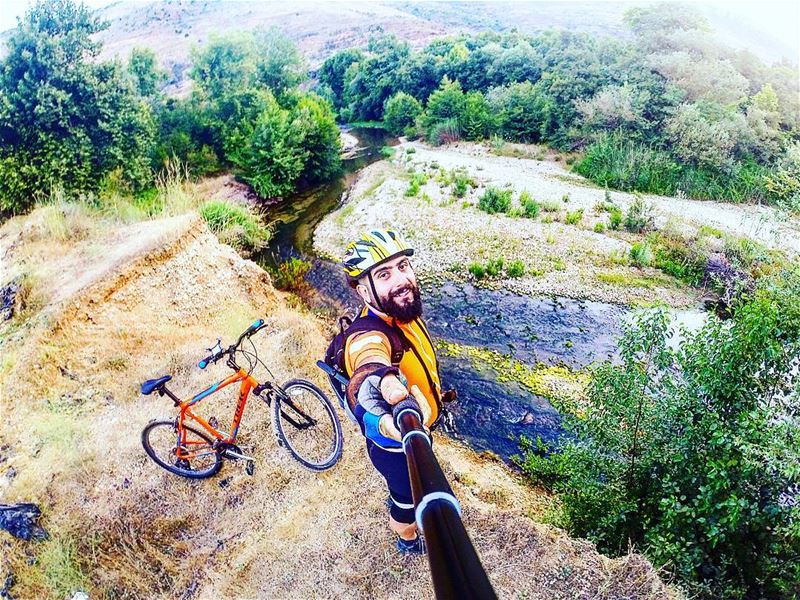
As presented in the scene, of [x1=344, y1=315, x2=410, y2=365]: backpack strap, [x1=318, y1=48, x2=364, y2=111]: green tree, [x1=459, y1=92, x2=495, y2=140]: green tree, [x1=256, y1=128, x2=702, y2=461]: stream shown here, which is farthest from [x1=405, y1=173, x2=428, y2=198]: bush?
[x1=318, y1=48, x2=364, y2=111]: green tree

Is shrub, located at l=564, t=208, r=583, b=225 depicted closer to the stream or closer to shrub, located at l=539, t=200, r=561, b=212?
shrub, located at l=539, t=200, r=561, b=212

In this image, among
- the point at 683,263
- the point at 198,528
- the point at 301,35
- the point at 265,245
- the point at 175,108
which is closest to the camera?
the point at 198,528

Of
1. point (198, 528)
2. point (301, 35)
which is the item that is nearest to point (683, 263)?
point (198, 528)

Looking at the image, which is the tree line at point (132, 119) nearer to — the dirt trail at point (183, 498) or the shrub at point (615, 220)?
the dirt trail at point (183, 498)

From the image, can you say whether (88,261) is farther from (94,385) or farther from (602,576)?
(602,576)

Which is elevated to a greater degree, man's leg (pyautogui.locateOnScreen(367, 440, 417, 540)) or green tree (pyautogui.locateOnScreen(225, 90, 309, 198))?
man's leg (pyautogui.locateOnScreen(367, 440, 417, 540))

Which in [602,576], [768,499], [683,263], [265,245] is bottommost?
[265,245]

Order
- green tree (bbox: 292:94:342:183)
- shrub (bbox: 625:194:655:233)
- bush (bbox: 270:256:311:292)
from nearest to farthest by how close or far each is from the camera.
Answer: bush (bbox: 270:256:311:292), shrub (bbox: 625:194:655:233), green tree (bbox: 292:94:342:183)
